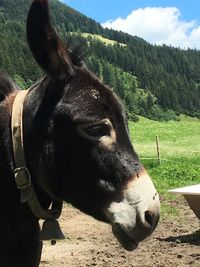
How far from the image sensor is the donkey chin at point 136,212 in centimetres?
252

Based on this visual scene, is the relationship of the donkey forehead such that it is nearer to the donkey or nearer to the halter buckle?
the donkey

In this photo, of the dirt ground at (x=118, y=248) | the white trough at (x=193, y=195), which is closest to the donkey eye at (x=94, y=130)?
the dirt ground at (x=118, y=248)

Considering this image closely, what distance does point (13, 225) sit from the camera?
2770 millimetres

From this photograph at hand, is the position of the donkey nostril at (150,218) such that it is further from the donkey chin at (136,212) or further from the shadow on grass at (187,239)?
the shadow on grass at (187,239)

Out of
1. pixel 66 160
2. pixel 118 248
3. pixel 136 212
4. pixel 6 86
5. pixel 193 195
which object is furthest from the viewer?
pixel 193 195

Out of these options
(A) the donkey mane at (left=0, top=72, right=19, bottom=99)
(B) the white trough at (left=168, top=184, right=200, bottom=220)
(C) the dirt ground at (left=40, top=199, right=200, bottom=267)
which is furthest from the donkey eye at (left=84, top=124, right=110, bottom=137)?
(B) the white trough at (left=168, top=184, right=200, bottom=220)

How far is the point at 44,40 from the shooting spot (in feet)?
8.80

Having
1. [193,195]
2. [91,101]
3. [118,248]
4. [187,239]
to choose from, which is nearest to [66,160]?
[91,101]

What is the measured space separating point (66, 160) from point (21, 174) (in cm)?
27

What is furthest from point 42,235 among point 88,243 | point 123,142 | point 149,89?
point 149,89

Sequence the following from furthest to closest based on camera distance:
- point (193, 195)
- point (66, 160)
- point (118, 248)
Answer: point (193, 195) < point (118, 248) < point (66, 160)

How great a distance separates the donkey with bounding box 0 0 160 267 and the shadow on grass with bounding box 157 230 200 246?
19.5 ft

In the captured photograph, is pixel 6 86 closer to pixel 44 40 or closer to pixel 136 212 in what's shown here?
pixel 44 40

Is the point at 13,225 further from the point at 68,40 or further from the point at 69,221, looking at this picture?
the point at 69,221
